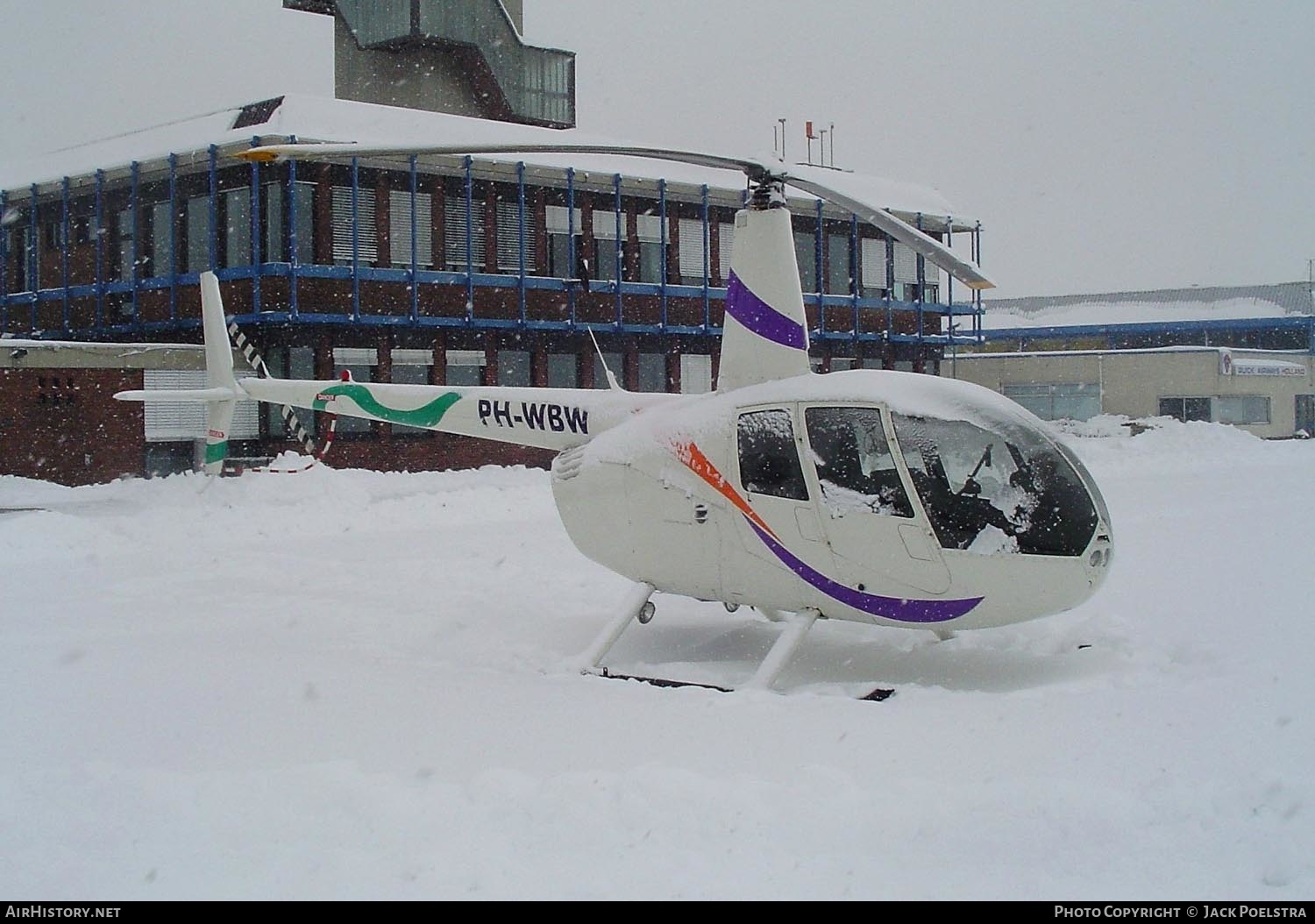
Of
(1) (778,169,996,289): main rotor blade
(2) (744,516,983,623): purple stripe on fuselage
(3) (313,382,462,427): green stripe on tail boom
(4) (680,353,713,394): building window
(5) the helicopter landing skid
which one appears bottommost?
(5) the helicopter landing skid

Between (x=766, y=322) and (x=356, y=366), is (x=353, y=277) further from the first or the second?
(x=766, y=322)

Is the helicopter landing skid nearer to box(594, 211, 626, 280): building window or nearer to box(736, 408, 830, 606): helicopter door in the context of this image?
box(736, 408, 830, 606): helicopter door

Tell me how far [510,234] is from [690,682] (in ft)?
60.0

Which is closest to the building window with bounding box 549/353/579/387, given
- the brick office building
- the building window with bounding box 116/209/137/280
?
the brick office building

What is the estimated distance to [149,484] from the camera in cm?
1978

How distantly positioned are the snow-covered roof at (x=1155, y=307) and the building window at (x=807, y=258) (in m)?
25.7

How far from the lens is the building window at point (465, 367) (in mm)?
24172

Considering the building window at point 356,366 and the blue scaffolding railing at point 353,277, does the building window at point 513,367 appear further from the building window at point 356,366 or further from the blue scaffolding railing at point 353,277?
the building window at point 356,366

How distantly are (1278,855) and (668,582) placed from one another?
194 inches

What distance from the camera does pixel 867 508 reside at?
24.7 feet

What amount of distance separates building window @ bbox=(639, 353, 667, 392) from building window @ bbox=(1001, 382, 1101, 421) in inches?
861

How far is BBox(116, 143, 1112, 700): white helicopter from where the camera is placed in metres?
7.21
